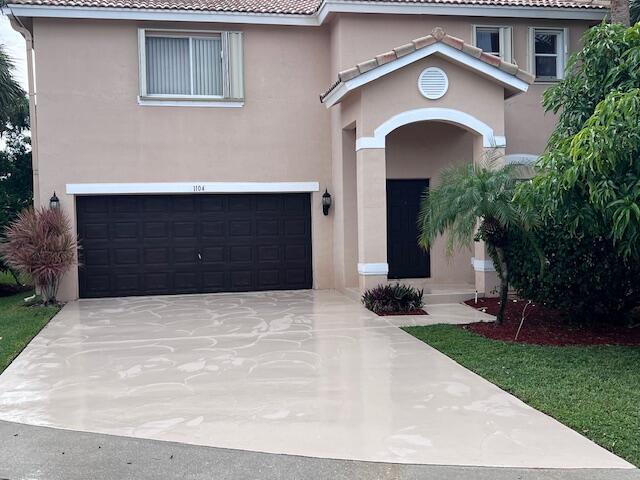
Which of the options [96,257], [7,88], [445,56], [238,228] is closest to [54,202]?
[96,257]

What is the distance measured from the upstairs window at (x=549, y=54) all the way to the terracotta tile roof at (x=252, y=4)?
0.76 metres

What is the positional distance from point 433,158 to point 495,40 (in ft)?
10.5

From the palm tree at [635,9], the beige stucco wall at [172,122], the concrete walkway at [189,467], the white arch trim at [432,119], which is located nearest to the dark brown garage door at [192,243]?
the beige stucco wall at [172,122]

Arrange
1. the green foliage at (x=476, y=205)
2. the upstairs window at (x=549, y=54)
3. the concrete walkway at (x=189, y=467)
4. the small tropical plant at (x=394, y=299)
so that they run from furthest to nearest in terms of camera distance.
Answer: the upstairs window at (x=549, y=54), the small tropical plant at (x=394, y=299), the green foliage at (x=476, y=205), the concrete walkway at (x=189, y=467)

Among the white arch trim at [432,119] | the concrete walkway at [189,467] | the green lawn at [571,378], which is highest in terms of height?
the white arch trim at [432,119]

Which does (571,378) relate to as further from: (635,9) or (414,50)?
(635,9)

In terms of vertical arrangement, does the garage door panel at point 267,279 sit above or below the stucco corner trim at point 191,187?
below

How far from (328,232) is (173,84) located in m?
5.03

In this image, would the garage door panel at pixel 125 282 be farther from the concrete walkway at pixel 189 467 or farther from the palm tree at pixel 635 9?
the palm tree at pixel 635 9

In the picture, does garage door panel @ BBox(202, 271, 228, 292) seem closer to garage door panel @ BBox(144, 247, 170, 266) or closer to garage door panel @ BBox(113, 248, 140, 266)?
garage door panel @ BBox(144, 247, 170, 266)

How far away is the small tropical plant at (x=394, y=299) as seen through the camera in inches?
490

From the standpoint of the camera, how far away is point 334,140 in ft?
51.8

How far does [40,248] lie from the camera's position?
543 inches

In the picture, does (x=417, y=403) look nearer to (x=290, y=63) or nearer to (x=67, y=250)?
(x=67, y=250)
